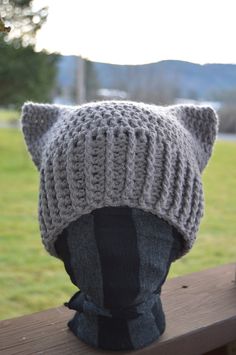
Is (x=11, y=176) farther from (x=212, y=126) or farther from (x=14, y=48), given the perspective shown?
(x=212, y=126)

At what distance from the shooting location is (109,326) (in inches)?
33.1

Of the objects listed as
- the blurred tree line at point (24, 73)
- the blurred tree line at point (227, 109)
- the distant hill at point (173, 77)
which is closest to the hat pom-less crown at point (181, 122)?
the distant hill at point (173, 77)

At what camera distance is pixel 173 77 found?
2074mm

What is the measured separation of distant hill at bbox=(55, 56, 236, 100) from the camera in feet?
4.64

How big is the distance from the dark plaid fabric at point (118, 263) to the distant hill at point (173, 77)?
72 centimetres

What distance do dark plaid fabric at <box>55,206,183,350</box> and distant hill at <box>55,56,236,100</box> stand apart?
72 cm

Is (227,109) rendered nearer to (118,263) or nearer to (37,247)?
(37,247)

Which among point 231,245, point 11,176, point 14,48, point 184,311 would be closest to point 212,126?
point 184,311

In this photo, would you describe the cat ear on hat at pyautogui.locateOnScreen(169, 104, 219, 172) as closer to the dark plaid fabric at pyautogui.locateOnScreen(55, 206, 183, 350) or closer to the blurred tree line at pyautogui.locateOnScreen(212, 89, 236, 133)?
the dark plaid fabric at pyautogui.locateOnScreen(55, 206, 183, 350)

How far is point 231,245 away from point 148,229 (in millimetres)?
2180

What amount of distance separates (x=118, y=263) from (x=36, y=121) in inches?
14.6

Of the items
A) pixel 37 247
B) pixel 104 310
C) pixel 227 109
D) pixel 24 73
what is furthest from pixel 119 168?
pixel 24 73

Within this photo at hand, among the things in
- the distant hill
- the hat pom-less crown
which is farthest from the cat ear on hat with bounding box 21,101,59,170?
the distant hill

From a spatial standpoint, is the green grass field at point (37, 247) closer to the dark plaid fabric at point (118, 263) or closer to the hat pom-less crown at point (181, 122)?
the hat pom-less crown at point (181, 122)
